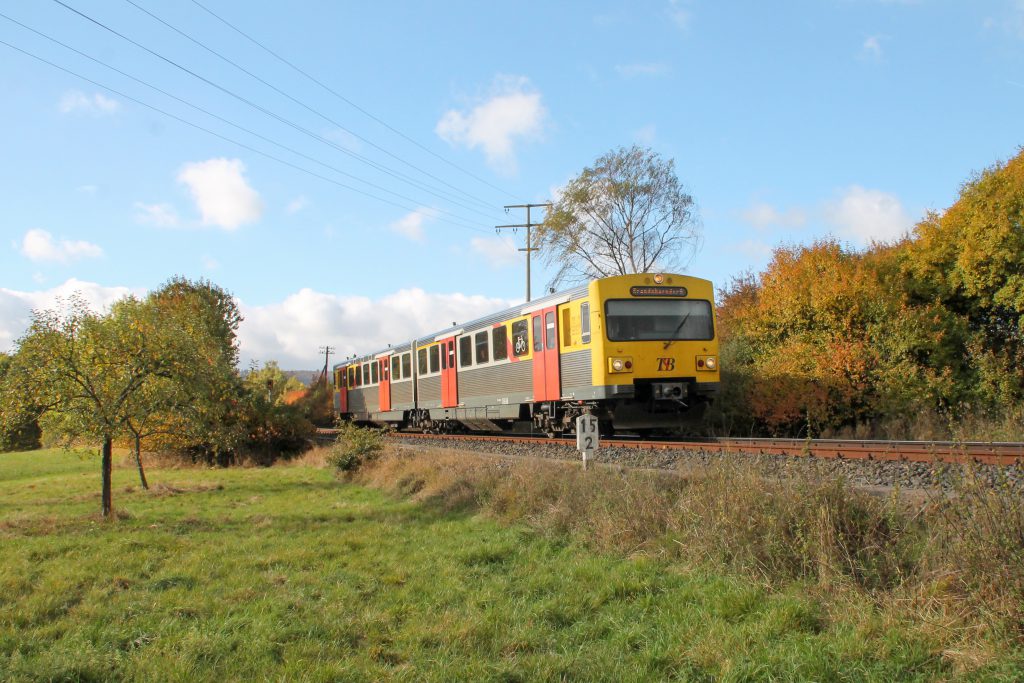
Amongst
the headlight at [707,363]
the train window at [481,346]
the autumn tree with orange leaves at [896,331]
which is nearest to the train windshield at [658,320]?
the headlight at [707,363]

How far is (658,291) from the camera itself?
14609mm

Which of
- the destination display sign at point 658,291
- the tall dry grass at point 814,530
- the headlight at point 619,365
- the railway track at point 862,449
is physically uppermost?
the destination display sign at point 658,291

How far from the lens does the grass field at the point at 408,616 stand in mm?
4305

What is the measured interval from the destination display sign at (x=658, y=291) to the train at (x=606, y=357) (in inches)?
0.8

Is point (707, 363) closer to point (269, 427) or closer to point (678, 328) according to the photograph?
point (678, 328)

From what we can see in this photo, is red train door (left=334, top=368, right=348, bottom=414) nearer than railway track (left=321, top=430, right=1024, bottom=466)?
No

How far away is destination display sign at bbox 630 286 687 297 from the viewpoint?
47.1ft

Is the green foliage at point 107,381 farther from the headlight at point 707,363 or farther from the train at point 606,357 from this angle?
the headlight at point 707,363

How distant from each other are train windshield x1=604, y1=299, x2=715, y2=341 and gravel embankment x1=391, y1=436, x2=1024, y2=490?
2187 mm

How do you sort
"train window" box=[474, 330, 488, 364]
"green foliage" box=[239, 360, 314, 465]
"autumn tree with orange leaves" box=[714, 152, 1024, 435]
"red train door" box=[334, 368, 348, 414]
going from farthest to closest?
"red train door" box=[334, 368, 348, 414] → "green foliage" box=[239, 360, 314, 465] → "train window" box=[474, 330, 488, 364] → "autumn tree with orange leaves" box=[714, 152, 1024, 435]

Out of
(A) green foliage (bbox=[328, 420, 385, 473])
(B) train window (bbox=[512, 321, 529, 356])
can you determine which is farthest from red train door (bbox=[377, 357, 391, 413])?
(A) green foliage (bbox=[328, 420, 385, 473])

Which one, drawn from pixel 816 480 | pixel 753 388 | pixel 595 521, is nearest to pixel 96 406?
pixel 595 521

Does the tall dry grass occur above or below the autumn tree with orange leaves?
below

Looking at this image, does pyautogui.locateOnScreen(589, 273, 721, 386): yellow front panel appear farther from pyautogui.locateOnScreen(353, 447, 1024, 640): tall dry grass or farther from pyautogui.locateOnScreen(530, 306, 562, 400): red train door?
pyautogui.locateOnScreen(353, 447, 1024, 640): tall dry grass
